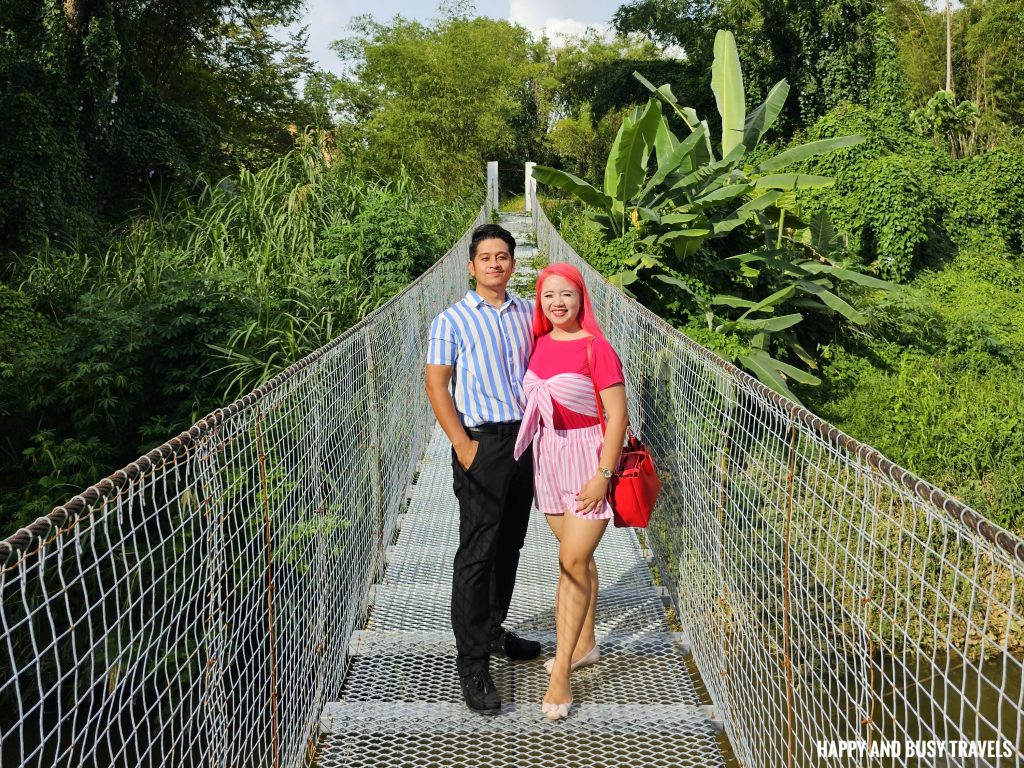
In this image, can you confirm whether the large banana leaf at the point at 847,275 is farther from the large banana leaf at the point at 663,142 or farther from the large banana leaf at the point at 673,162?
the large banana leaf at the point at 663,142

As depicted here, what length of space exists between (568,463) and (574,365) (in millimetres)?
308

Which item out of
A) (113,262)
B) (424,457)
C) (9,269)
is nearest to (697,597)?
(424,457)

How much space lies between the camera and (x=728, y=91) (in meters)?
9.49

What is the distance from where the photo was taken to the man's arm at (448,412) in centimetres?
264

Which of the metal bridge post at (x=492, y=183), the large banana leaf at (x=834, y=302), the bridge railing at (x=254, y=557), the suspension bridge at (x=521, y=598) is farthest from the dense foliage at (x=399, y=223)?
the suspension bridge at (x=521, y=598)

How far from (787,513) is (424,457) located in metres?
3.82

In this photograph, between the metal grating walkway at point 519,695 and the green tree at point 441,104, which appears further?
the green tree at point 441,104

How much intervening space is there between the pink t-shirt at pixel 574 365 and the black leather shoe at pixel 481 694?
83 cm

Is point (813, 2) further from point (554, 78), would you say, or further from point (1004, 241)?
point (554, 78)

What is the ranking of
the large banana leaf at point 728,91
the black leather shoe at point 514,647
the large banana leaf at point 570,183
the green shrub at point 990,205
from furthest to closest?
1. the green shrub at point 990,205
2. the large banana leaf at point 728,91
3. the large banana leaf at point 570,183
4. the black leather shoe at point 514,647

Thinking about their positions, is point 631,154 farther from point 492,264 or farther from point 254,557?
point 254,557

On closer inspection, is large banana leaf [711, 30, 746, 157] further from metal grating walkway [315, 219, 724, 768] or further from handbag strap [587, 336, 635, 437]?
handbag strap [587, 336, 635, 437]

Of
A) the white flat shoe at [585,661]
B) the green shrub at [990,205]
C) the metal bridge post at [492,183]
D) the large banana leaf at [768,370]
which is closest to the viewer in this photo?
the white flat shoe at [585,661]

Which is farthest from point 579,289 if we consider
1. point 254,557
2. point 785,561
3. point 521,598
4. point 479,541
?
point 521,598
